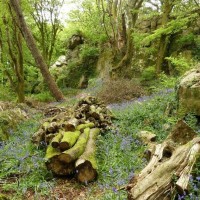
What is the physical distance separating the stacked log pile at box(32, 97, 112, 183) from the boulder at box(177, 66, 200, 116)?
6.73 feet

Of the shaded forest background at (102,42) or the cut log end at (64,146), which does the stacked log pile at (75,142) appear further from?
the shaded forest background at (102,42)

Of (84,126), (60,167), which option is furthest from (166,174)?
(84,126)

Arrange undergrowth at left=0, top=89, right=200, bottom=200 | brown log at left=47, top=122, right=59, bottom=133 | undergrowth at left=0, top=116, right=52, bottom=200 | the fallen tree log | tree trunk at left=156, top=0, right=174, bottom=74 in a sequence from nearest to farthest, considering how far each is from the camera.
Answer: the fallen tree log
undergrowth at left=0, top=89, right=200, bottom=200
undergrowth at left=0, top=116, right=52, bottom=200
brown log at left=47, top=122, right=59, bottom=133
tree trunk at left=156, top=0, right=174, bottom=74

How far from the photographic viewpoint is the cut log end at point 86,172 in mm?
4602

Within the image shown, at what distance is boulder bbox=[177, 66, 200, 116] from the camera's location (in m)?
5.82

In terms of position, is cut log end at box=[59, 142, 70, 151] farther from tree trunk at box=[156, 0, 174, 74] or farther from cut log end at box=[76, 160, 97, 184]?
tree trunk at box=[156, 0, 174, 74]

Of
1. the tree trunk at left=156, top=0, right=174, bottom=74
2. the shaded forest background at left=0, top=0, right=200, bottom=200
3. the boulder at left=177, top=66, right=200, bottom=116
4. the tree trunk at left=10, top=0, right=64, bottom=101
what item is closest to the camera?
the shaded forest background at left=0, top=0, right=200, bottom=200

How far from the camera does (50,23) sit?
20.5 meters

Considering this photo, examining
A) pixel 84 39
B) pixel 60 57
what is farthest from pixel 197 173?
pixel 60 57

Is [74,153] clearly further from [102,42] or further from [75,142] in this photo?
[102,42]

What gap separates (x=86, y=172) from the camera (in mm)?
4629

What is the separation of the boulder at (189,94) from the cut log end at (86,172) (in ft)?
8.87

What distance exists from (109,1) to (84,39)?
6468 millimetres

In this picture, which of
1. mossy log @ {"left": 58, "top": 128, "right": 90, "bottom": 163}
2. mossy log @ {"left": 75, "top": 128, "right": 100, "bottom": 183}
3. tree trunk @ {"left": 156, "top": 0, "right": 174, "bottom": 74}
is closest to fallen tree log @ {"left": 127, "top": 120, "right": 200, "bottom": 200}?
mossy log @ {"left": 75, "top": 128, "right": 100, "bottom": 183}
